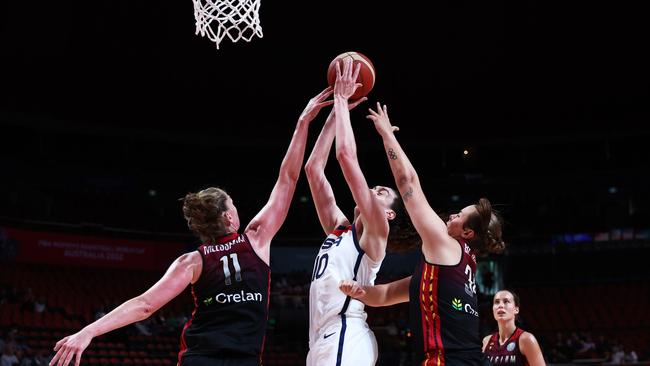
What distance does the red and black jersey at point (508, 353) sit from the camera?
5828 millimetres

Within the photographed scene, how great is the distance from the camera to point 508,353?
5.88 metres

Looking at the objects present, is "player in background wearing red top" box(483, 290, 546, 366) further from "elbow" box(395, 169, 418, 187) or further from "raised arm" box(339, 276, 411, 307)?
"elbow" box(395, 169, 418, 187)

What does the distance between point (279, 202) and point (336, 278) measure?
0.54 meters

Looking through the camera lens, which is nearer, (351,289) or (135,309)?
(135,309)

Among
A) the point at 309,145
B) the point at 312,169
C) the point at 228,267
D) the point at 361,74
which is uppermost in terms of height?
the point at 309,145

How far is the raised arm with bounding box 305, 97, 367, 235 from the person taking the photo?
4477 millimetres

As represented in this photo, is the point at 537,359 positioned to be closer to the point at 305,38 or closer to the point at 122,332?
the point at 122,332

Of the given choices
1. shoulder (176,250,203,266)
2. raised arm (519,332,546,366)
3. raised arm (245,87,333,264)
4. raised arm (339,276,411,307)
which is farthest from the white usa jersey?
raised arm (519,332,546,366)

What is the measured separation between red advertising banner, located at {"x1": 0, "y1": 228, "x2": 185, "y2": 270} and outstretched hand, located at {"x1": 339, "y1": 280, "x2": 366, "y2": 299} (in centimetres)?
1667

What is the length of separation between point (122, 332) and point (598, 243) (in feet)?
44.5

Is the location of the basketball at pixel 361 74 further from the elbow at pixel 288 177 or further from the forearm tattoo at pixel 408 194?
the forearm tattoo at pixel 408 194

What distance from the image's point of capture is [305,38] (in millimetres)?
17938

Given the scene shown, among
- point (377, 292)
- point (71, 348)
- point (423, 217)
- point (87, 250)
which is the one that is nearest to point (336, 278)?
point (377, 292)

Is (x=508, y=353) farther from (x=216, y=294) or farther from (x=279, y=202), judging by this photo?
(x=216, y=294)
